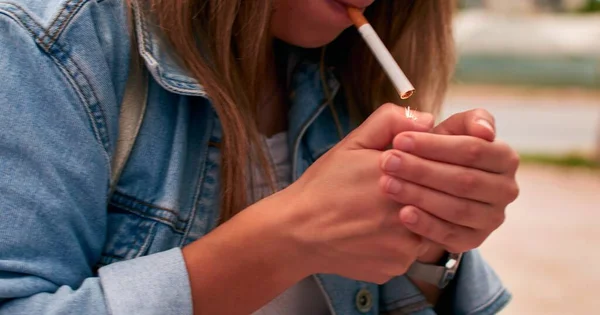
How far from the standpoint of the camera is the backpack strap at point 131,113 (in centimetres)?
69

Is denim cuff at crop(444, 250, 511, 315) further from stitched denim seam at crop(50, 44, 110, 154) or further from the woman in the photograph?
stitched denim seam at crop(50, 44, 110, 154)

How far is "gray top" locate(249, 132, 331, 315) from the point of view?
812 millimetres

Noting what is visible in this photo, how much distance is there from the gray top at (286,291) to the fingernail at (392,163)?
0.24 m

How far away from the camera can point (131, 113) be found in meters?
0.70

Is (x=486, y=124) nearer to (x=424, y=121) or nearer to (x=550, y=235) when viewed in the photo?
(x=424, y=121)

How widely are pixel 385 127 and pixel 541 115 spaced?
16.3 feet

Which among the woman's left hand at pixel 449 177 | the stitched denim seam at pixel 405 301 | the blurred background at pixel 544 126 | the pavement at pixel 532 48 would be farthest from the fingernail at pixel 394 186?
the pavement at pixel 532 48

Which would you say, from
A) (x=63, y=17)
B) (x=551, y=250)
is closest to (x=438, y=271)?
(x=63, y=17)

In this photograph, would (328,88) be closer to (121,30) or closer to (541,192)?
(121,30)

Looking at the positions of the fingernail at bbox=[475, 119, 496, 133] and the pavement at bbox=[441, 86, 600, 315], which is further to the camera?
the pavement at bbox=[441, 86, 600, 315]

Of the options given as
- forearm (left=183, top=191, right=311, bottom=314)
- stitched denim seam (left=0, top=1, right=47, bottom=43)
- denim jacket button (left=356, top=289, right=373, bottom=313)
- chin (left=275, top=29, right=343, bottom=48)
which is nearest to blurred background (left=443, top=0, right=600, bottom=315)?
chin (left=275, top=29, right=343, bottom=48)

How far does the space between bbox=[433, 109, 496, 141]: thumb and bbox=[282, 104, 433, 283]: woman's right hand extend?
39 mm

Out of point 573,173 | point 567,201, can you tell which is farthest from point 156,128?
point 573,173

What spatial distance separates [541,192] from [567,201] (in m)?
0.15
